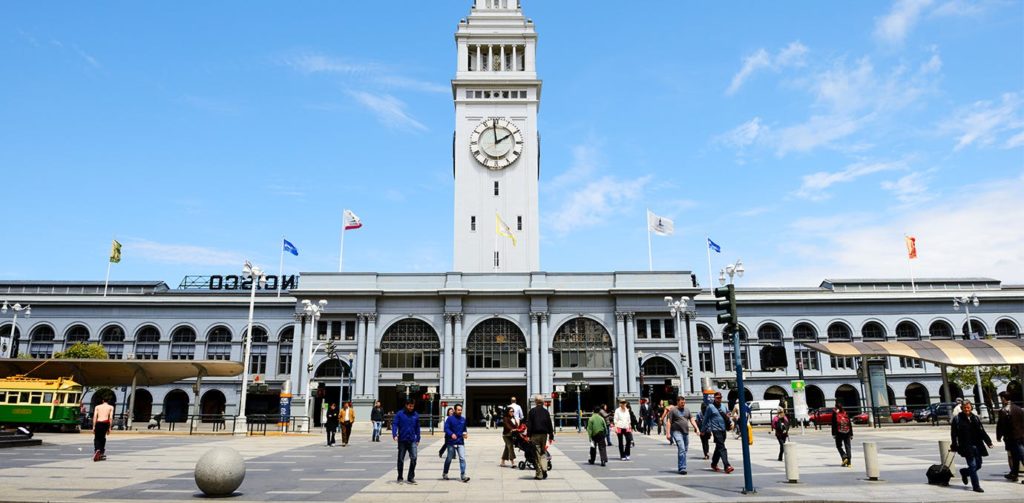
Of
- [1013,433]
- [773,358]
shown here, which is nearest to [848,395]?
[1013,433]

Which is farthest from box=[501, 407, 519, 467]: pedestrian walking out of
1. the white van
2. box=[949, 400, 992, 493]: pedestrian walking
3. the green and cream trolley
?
the green and cream trolley

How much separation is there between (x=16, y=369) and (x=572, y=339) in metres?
41.3

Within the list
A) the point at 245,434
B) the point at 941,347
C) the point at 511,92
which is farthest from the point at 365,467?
the point at 511,92

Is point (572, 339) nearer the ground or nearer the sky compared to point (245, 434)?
nearer the sky

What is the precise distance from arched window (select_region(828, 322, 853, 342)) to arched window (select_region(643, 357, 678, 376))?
18.6 metres

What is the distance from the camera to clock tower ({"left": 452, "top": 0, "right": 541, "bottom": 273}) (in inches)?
2682

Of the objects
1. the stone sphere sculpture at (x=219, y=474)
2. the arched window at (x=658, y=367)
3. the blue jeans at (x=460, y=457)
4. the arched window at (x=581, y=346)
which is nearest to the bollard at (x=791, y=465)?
the blue jeans at (x=460, y=457)

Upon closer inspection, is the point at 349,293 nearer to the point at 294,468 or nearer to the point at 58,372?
the point at 58,372

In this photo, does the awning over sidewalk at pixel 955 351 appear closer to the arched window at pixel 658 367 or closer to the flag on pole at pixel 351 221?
the arched window at pixel 658 367

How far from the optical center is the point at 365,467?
71.8ft

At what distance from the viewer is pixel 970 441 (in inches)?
618

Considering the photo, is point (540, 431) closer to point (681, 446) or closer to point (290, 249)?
point (681, 446)

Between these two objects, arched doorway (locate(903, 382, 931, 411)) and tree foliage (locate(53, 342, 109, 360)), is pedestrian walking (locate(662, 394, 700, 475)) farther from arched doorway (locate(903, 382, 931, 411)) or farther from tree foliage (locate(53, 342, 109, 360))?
arched doorway (locate(903, 382, 931, 411))

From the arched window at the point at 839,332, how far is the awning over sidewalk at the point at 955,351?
28.9 metres
